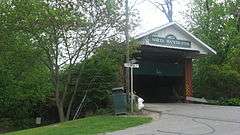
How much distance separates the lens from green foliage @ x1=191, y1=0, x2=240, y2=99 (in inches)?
1351

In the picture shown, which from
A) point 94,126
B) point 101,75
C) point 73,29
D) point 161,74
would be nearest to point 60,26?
point 73,29

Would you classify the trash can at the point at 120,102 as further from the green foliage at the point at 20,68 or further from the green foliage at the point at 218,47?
the green foliage at the point at 218,47

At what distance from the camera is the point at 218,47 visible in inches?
1614

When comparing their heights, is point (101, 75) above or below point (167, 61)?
below

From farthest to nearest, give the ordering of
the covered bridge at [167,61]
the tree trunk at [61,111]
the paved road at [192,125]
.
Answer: the covered bridge at [167,61] → the tree trunk at [61,111] → the paved road at [192,125]

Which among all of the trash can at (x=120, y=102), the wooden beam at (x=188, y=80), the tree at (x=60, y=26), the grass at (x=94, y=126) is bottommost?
the grass at (x=94, y=126)

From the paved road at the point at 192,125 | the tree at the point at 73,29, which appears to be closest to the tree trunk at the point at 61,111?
the tree at the point at 73,29

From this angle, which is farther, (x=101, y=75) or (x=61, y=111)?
(x=101, y=75)

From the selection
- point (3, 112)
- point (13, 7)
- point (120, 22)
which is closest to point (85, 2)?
point (120, 22)

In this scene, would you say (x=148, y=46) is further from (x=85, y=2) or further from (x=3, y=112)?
(x=3, y=112)

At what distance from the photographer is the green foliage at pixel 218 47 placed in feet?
113

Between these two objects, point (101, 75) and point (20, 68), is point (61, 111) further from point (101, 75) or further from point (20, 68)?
point (20, 68)

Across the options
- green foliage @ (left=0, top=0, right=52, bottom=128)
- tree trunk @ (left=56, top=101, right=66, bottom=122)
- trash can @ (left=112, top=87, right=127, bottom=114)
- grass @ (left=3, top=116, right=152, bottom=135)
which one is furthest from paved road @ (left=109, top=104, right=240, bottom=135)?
green foliage @ (left=0, top=0, right=52, bottom=128)

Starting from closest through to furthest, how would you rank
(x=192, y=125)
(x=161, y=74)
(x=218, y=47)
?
(x=192, y=125)
(x=161, y=74)
(x=218, y=47)
